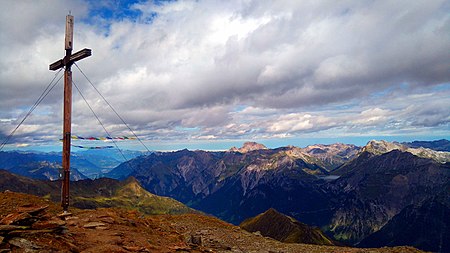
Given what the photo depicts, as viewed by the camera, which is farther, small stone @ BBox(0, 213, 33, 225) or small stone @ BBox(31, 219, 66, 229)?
small stone @ BBox(31, 219, 66, 229)

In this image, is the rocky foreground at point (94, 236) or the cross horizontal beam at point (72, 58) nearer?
the rocky foreground at point (94, 236)

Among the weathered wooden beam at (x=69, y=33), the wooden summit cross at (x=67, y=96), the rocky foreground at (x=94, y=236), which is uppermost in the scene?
the weathered wooden beam at (x=69, y=33)

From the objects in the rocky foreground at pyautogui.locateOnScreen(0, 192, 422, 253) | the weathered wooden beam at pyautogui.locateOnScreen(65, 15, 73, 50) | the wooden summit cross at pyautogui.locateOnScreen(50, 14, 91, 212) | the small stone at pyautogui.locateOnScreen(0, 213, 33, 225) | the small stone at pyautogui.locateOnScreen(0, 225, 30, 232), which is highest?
the weathered wooden beam at pyautogui.locateOnScreen(65, 15, 73, 50)

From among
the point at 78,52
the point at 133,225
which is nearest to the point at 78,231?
the point at 133,225

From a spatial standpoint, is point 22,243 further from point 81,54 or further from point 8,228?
point 81,54

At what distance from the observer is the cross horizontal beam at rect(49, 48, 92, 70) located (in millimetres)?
24925

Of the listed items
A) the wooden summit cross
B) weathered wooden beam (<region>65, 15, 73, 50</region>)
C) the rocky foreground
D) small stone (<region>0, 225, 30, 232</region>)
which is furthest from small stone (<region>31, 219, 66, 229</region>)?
weathered wooden beam (<region>65, 15, 73, 50</region>)

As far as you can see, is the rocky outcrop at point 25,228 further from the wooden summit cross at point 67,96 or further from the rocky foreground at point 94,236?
the wooden summit cross at point 67,96

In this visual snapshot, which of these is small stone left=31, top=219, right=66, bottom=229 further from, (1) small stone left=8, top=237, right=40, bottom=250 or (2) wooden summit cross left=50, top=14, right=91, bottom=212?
(2) wooden summit cross left=50, top=14, right=91, bottom=212

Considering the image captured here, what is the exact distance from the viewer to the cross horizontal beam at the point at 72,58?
981 inches

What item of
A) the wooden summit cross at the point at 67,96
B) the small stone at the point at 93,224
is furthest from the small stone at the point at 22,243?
the wooden summit cross at the point at 67,96

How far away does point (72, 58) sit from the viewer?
25516 mm

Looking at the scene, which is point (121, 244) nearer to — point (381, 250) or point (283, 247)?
point (283, 247)

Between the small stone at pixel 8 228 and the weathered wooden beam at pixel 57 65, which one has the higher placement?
the weathered wooden beam at pixel 57 65
